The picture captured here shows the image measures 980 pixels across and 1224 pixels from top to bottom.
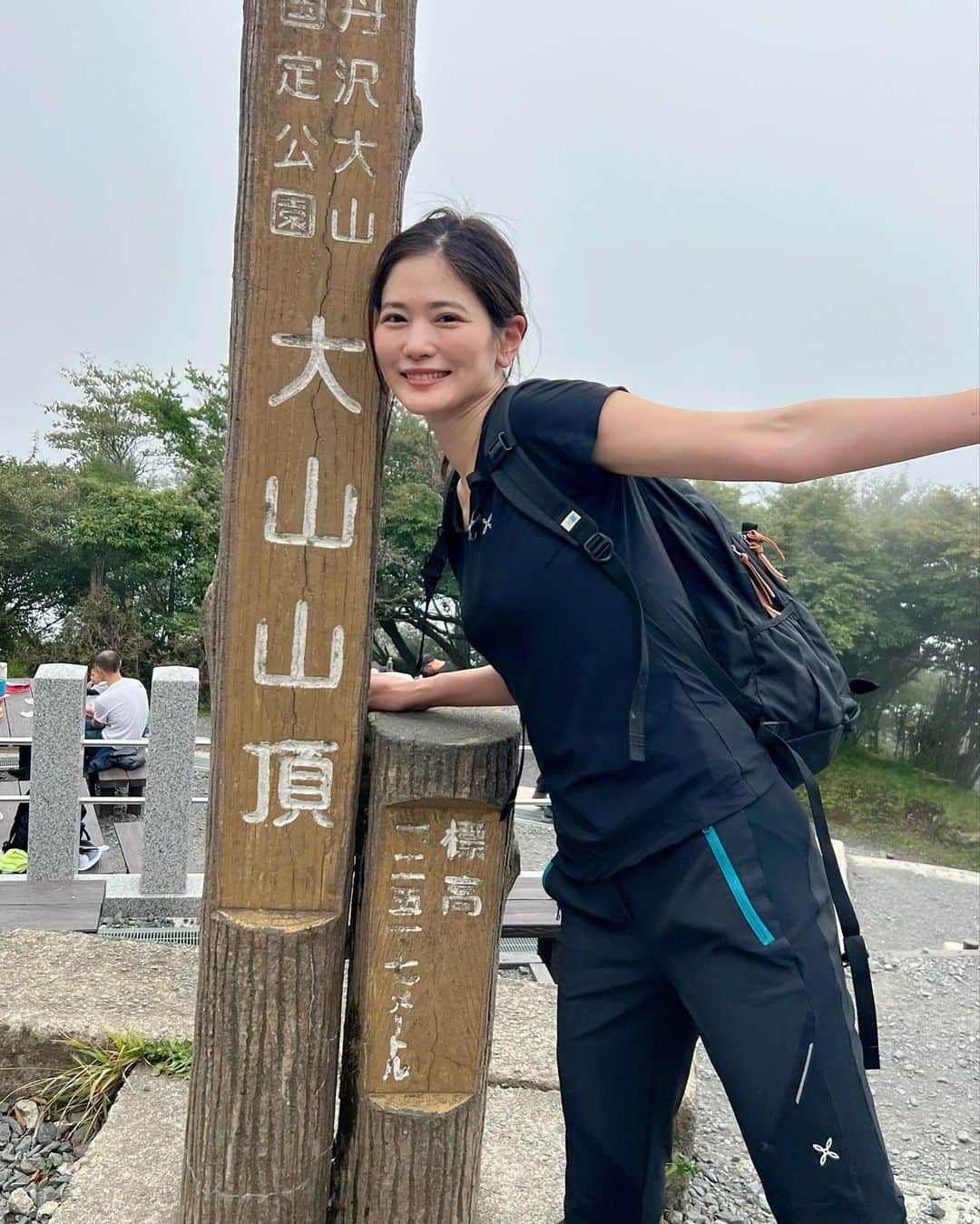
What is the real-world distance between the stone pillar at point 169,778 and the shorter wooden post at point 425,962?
3206mm

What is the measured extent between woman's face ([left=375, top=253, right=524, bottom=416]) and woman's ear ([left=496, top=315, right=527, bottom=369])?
2 cm

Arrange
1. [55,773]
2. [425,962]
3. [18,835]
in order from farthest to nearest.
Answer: [18,835]
[55,773]
[425,962]

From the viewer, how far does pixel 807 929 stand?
1342 millimetres

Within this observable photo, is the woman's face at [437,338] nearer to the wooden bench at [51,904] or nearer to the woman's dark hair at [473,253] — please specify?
the woman's dark hair at [473,253]

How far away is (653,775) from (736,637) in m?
0.25

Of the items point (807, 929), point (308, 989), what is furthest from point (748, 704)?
point (308, 989)

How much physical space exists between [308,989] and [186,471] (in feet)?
51.6

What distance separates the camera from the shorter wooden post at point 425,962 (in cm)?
178

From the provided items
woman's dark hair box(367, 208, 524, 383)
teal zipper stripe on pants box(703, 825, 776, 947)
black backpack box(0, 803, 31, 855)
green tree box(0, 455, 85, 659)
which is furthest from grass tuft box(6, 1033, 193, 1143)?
green tree box(0, 455, 85, 659)

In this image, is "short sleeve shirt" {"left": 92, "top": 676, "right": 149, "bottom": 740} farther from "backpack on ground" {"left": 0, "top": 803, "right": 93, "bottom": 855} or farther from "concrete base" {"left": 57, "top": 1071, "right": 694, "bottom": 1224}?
"concrete base" {"left": 57, "top": 1071, "right": 694, "bottom": 1224}

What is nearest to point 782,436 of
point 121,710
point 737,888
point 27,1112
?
point 737,888

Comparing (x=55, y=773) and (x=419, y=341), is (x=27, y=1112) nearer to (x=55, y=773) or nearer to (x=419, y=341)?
(x=55, y=773)

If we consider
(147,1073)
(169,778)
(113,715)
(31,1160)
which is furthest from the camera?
(113,715)

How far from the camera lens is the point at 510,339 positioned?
5.18 ft
